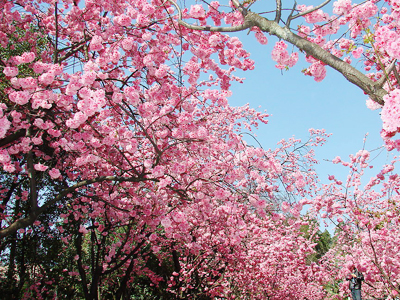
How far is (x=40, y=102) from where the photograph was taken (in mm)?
3473

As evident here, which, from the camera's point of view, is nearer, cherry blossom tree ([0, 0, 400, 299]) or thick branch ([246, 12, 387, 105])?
thick branch ([246, 12, 387, 105])

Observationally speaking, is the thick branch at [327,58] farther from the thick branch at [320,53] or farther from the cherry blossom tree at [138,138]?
the cherry blossom tree at [138,138]

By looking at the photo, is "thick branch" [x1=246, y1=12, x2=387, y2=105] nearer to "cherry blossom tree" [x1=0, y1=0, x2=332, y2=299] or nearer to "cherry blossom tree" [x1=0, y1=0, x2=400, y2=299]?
"cherry blossom tree" [x1=0, y1=0, x2=400, y2=299]

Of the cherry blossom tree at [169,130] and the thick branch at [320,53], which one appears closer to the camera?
the thick branch at [320,53]

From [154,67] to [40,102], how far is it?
59.2 inches

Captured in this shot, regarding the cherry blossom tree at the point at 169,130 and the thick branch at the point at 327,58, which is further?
the cherry blossom tree at the point at 169,130

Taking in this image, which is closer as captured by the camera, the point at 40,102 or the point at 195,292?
the point at 40,102

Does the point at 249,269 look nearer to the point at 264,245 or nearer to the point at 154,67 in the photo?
the point at 264,245

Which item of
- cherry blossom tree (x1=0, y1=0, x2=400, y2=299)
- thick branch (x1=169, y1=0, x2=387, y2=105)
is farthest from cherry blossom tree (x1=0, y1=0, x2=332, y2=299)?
thick branch (x1=169, y1=0, x2=387, y2=105)

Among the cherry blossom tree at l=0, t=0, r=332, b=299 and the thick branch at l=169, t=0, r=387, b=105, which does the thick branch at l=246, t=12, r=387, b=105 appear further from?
the cherry blossom tree at l=0, t=0, r=332, b=299

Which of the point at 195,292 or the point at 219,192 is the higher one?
the point at 219,192

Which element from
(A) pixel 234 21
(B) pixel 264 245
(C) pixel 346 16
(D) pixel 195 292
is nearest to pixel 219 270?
(D) pixel 195 292

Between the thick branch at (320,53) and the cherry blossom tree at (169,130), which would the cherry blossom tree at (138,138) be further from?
the thick branch at (320,53)

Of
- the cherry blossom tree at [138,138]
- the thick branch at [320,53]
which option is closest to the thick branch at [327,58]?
the thick branch at [320,53]
